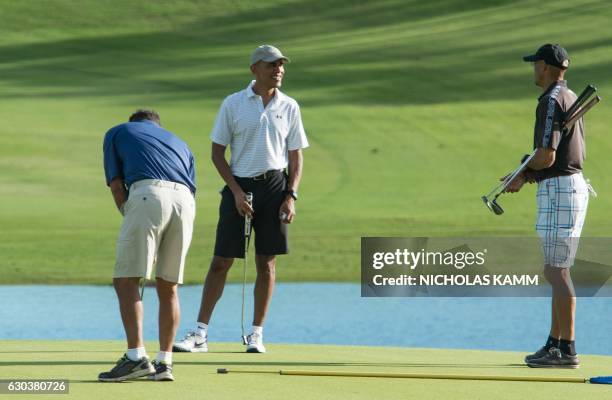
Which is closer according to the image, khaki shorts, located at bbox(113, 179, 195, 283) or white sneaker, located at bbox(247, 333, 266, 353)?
khaki shorts, located at bbox(113, 179, 195, 283)

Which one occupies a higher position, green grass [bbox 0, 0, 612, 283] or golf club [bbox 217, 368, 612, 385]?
green grass [bbox 0, 0, 612, 283]

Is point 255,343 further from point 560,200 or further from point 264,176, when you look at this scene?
point 560,200

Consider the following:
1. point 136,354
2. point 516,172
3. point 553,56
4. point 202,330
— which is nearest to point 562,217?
point 516,172

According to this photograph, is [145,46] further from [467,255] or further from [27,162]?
[467,255]

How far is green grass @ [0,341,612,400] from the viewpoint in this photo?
721 centimetres

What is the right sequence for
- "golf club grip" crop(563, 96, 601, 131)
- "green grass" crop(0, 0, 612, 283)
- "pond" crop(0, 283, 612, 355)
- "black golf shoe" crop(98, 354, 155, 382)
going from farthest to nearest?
"green grass" crop(0, 0, 612, 283) < "pond" crop(0, 283, 612, 355) < "golf club grip" crop(563, 96, 601, 131) < "black golf shoe" crop(98, 354, 155, 382)

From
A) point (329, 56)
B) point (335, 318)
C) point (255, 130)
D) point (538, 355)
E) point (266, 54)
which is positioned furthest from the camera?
point (329, 56)

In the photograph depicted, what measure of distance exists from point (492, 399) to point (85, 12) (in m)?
48.3

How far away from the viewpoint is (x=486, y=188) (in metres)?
26.4

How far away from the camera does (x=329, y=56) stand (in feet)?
145

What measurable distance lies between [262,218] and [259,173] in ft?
0.96

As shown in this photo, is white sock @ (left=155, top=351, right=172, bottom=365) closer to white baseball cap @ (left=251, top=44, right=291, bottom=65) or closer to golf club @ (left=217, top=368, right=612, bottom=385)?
golf club @ (left=217, top=368, right=612, bottom=385)

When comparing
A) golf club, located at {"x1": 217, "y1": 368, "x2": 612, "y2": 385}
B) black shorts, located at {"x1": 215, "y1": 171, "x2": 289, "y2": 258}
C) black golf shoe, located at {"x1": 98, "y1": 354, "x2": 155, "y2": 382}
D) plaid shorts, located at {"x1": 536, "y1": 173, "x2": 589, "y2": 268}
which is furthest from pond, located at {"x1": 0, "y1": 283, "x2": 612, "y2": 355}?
black golf shoe, located at {"x1": 98, "y1": 354, "x2": 155, "y2": 382}

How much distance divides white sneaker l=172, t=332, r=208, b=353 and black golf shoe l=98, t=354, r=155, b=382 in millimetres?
1678
